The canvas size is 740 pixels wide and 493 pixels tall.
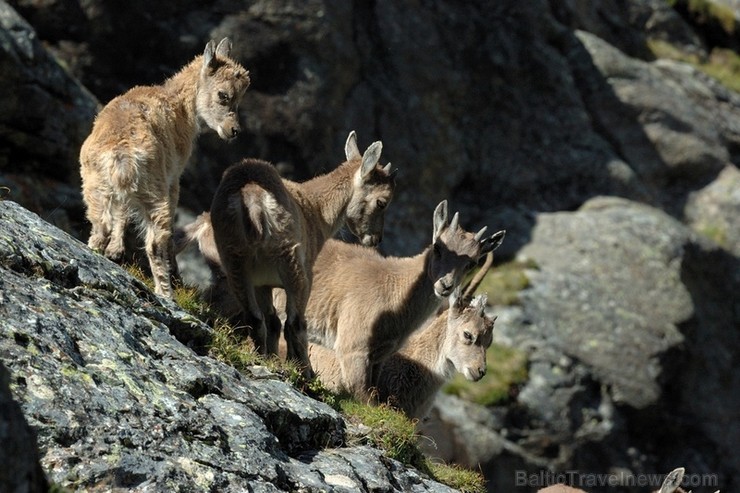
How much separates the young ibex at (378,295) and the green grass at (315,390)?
2.07m

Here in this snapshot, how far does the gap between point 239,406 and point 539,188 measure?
67.7ft

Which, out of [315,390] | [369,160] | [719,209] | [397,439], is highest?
[369,160]

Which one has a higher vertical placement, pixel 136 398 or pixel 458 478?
pixel 136 398

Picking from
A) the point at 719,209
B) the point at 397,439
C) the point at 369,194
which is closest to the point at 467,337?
the point at 369,194

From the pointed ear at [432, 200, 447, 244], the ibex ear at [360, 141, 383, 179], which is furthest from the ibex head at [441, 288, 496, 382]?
the ibex ear at [360, 141, 383, 179]

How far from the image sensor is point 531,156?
98.9ft

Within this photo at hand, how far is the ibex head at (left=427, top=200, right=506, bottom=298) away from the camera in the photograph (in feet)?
50.7

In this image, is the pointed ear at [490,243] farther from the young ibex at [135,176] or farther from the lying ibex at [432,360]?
the young ibex at [135,176]

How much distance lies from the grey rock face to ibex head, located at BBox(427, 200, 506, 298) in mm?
4273

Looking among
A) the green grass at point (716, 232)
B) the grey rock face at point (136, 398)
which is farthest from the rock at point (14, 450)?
the green grass at point (716, 232)

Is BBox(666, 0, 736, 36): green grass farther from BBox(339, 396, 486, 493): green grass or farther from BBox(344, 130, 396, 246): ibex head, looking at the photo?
BBox(339, 396, 486, 493): green grass

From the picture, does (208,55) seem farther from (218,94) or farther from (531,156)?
(531,156)

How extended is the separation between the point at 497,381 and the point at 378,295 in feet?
31.2

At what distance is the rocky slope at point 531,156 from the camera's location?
2438 centimetres
